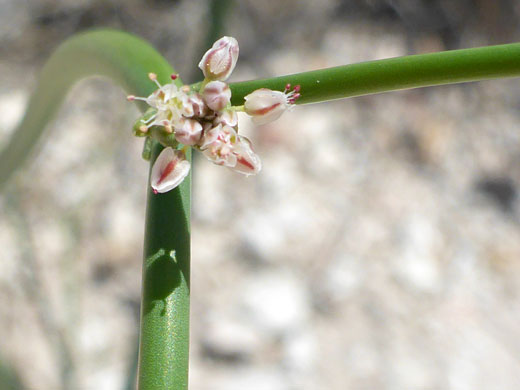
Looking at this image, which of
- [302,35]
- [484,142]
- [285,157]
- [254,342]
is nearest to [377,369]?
[254,342]

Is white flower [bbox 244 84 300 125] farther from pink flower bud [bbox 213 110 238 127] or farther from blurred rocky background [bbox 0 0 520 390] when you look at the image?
blurred rocky background [bbox 0 0 520 390]

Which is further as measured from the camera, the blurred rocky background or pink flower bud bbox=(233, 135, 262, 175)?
the blurred rocky background

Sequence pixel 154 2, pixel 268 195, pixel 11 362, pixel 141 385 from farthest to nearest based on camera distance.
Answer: pixel 154 2, pixel 268 195, pixel 11 362, pixel 141 385

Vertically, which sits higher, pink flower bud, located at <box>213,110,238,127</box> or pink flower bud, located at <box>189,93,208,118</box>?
pink flower bud, located at <box>189,93,208,118</box>

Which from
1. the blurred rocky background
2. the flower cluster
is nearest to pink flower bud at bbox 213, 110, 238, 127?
the flower cluster

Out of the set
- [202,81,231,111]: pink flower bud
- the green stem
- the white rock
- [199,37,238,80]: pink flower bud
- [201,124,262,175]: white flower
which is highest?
the white rock

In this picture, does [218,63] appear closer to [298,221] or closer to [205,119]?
[205,119]

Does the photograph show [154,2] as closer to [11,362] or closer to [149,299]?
[11,362]

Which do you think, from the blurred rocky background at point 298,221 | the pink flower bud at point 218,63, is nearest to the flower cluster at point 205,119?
the pink flower bud at point 218,63
